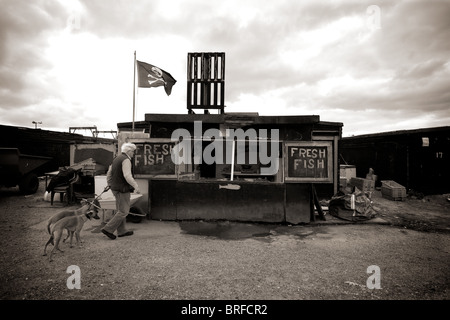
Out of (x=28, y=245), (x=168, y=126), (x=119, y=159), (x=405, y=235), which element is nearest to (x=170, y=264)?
(x=119, y=159)

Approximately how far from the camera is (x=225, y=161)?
8.76m

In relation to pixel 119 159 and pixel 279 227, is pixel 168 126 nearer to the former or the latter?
pixel 119 159

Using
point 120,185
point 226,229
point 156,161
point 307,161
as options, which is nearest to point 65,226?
point 120,185

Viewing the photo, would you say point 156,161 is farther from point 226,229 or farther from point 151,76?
point 151,76

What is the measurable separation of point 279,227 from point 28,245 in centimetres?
597

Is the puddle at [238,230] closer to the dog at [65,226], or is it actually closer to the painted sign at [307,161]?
the painted sign at [307,161]

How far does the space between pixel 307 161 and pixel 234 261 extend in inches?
139

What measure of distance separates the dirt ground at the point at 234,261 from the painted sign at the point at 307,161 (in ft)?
4.73

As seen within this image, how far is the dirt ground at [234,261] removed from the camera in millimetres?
3367

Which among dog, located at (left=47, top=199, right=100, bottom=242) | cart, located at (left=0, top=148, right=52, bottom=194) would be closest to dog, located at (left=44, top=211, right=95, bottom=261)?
dog, located at (left=47, top=199, right=100, bottom=242)

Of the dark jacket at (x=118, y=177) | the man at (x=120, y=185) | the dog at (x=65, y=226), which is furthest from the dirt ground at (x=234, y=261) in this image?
the dark jacket at (x=118, y=177)

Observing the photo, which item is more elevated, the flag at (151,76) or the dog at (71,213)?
the flag at (151,76)

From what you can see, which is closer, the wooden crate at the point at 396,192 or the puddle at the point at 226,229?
the puddle at the point at 226,229

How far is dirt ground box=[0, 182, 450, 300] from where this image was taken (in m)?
3.37
